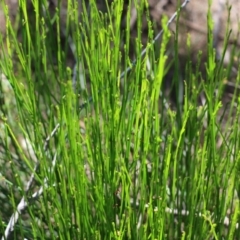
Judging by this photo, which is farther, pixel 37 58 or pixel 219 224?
pixel 37 58

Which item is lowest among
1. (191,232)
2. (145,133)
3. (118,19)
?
(191,232)

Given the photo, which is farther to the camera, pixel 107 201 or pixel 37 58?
pixel 37 58

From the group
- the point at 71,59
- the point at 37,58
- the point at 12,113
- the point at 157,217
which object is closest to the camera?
the point at 157,217

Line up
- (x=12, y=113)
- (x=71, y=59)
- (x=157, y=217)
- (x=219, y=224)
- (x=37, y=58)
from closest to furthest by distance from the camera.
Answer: (x=157, y=217)
(x=219, y=224)
(x=37, y=58)
(x=12, y=113)
(x=71, y=59)

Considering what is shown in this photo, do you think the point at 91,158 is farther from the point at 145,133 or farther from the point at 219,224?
the point at 219,224

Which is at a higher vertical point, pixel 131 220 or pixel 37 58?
pixel 37 58

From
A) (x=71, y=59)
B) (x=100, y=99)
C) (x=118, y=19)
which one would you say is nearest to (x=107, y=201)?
(x=100, y=99)

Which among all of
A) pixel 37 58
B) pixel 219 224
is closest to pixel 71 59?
pixel 37 58

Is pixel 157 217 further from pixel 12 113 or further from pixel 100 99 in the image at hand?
pixel 12 113

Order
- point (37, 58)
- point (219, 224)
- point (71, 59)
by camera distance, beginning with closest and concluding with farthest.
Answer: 1. point (219, 224)
2. point (37, 58)
3. point (71, 59)
